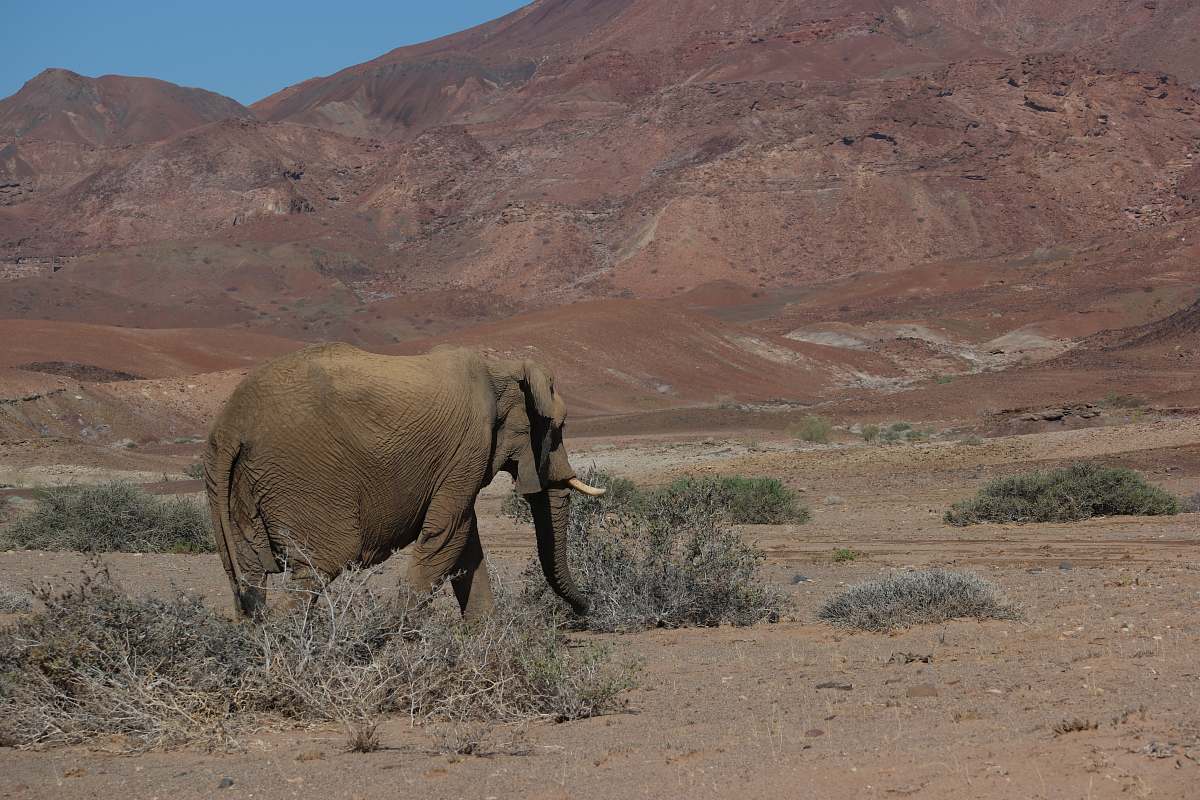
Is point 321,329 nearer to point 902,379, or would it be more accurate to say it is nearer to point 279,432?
point 902,379

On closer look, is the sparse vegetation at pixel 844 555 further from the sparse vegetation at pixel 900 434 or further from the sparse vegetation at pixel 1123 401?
the sparse vegetation at pixel 1123 401

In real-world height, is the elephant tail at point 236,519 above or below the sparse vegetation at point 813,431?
above

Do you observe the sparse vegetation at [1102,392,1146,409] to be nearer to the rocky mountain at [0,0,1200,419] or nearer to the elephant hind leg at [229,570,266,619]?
the rocky mountain at [0,0,1200,419]

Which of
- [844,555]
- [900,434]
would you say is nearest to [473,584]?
[844,555]

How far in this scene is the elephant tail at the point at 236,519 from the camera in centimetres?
790

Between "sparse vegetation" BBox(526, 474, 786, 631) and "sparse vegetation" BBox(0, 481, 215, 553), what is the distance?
27.2ft

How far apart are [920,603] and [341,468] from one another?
14.6 ft

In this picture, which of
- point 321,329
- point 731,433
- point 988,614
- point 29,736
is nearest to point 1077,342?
point 731,433

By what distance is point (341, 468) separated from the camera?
7883mm

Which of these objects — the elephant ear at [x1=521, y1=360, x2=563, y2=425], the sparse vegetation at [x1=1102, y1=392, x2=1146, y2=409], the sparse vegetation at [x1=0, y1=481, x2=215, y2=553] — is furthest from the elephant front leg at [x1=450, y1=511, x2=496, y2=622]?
the sparse vegetation at [x1=1102, y1=392, x2=1146, y2=409]

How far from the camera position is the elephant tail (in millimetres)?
7898

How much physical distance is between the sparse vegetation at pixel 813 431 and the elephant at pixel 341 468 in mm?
30853

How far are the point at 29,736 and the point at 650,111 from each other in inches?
5254

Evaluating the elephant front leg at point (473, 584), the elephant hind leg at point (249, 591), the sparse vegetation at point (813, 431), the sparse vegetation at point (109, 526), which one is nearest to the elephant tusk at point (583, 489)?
the elephant front leg at point (473, 584)
